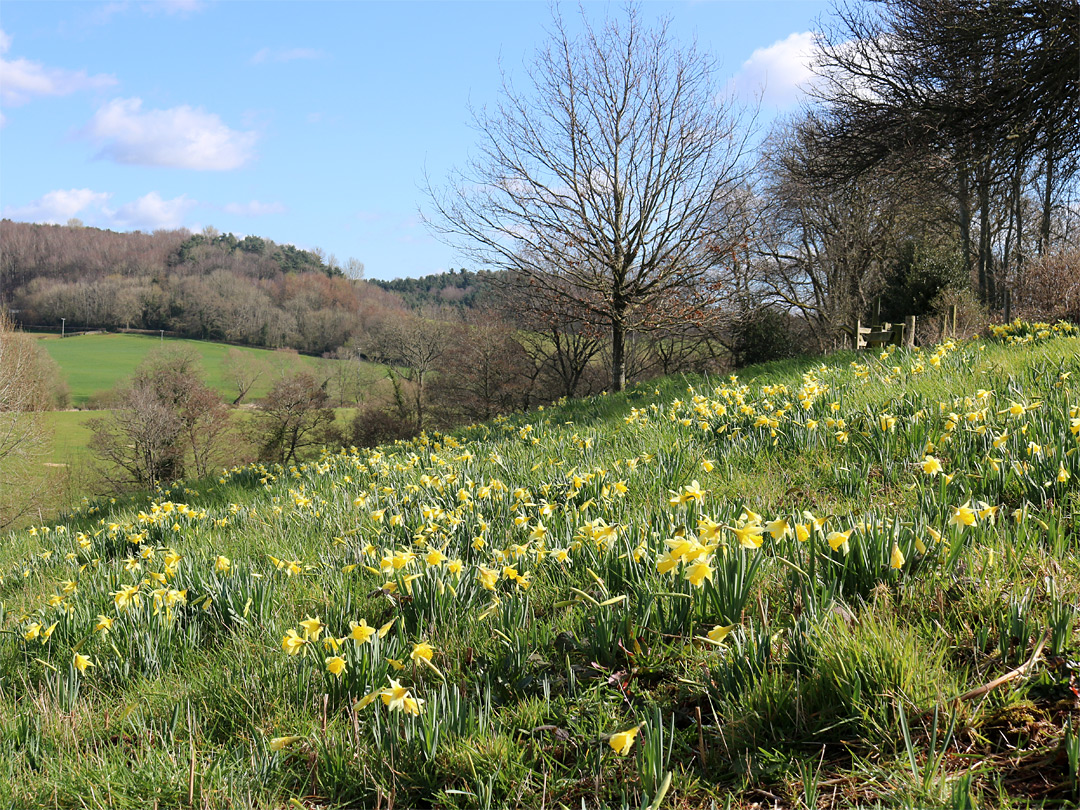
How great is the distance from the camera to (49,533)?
604 cm

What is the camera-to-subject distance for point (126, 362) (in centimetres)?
5928

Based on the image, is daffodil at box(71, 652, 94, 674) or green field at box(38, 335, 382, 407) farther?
green field at box(38, 335, 382, 407)

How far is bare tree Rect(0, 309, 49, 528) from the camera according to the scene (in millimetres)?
22856

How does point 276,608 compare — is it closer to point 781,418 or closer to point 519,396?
point 781,418

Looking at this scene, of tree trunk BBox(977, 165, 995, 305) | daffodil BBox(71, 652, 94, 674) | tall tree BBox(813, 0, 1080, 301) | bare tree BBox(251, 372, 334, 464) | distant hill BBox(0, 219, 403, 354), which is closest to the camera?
daffodil BBox(71, 652, 94, 674)

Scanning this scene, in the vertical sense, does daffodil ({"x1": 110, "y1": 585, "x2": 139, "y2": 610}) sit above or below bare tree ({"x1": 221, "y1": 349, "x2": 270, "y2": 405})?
below

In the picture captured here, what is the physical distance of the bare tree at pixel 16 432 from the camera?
2286 cm

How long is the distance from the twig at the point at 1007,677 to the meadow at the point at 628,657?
2cm

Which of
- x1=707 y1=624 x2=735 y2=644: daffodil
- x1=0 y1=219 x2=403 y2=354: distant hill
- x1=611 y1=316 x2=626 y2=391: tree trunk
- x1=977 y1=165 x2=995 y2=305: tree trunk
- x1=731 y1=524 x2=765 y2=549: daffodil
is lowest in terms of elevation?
x1=707 y1=624 x2=735 y2=644: daffodil

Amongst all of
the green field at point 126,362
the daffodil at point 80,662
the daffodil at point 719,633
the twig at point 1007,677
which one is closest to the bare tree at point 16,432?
the green field at point 126,362

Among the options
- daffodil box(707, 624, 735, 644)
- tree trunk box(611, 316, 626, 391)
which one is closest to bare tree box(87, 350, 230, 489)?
tree trunk box(611, 316, 626, 391)

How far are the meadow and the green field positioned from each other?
3986cm

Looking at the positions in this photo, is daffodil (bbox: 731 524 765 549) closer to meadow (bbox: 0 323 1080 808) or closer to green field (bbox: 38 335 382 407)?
meadow (bbox: 0 323 1080 808)

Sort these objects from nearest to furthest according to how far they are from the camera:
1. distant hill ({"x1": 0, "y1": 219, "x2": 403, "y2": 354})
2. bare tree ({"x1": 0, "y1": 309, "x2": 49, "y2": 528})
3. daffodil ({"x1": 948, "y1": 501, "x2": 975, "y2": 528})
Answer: daffodil ({"x1": 948, "y1": 501, "x2": 975, "y2": 528})
bare tree ({"x1": 0, "y1": 309, "x2": 49, "y2": 528})
distant hill ({"x1": 0, "y1": 219, "x2": 403, "y2": 354})
